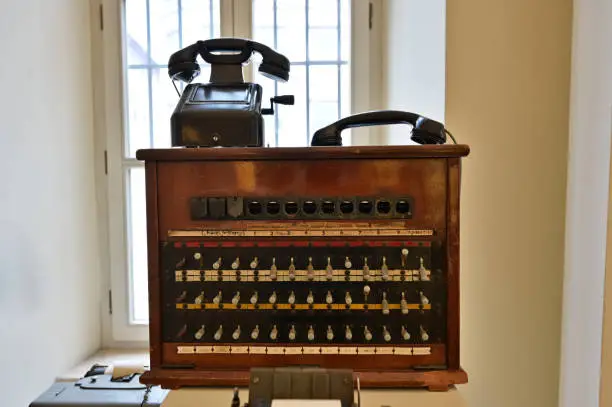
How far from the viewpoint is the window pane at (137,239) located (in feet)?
5.32

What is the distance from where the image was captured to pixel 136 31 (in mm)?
→ 1619

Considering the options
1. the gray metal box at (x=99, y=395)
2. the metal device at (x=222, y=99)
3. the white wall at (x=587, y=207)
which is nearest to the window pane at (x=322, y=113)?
the metal device at (x=222, y=99)

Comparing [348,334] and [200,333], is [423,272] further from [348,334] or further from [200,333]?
[200,333]

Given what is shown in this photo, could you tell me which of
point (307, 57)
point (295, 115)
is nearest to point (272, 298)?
point (295, 115)

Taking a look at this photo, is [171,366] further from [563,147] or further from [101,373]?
[563,147]

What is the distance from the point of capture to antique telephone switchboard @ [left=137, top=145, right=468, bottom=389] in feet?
2.67

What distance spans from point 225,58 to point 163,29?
2.75 ft

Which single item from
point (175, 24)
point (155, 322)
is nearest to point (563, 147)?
point (155, 322)

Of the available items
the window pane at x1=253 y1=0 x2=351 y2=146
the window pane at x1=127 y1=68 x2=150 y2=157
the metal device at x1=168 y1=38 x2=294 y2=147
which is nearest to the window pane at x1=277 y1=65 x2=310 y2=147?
the window pane at x1=253 y1=0 x2=351 y2=146

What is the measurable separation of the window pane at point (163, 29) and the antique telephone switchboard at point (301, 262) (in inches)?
39.0

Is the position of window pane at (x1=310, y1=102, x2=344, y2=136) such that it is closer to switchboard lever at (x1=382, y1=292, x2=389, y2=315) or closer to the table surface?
switchboard lever at (x1=382, y1=292, x2=389, y2=315)

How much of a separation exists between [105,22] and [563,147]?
1599 mm

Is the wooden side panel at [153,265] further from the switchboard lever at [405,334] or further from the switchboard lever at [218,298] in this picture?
the switchboard lever at [405,334]

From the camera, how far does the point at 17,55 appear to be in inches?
47.2
